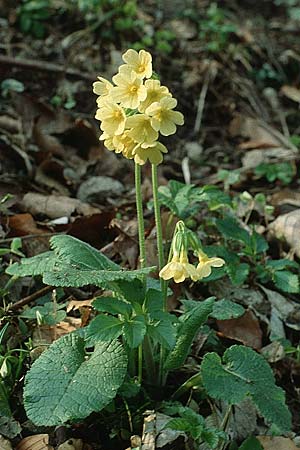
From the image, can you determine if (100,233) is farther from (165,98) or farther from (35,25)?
(35,25)

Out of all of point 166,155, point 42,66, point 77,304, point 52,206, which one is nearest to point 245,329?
point 77,304

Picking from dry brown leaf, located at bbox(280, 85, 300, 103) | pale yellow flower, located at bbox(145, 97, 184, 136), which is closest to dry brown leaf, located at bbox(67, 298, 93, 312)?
pale yellow flower, located at bbox(145, 97, 184, 136)

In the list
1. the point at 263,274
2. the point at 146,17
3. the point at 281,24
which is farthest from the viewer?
the point at 281,24

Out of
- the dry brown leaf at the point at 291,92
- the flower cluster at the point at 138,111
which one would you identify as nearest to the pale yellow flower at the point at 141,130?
the flower cluster at the point at 138,111

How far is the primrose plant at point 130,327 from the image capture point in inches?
69.3

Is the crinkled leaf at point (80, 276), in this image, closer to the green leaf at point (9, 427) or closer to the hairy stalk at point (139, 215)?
the hairy stalk at point (139, 215)

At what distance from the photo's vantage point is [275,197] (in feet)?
11.3

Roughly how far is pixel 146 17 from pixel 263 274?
265 centimetres

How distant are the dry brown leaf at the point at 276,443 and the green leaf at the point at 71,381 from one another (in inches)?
21.3

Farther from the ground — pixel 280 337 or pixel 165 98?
pixel 165 98

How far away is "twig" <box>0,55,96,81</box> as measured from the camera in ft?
12.7

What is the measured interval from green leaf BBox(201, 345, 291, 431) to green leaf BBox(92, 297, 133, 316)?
278 millimetres

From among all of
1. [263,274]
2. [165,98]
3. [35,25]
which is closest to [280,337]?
[263,274]

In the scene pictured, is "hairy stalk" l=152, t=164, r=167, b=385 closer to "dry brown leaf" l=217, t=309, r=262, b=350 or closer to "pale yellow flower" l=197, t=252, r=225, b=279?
"pale yellow flower" l=197, t=252, r=225, b=279
